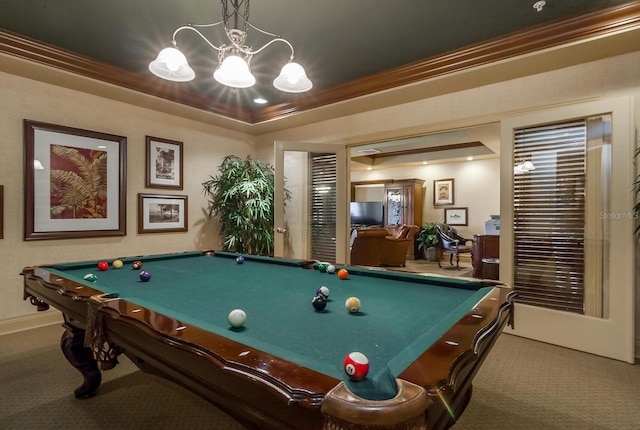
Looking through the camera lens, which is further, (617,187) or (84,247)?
(84,247)

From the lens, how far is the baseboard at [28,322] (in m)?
2.95

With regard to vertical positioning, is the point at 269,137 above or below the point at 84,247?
above

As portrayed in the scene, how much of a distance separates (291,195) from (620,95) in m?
3.57

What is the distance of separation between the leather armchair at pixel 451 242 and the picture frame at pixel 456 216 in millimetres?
420

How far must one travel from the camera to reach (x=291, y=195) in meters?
4.66

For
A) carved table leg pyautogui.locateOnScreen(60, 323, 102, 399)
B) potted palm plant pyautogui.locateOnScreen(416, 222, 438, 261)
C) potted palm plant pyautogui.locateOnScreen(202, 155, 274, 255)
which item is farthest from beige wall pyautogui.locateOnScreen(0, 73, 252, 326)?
potted palm plant pyautogui.locateOnScreen(416, 222, 438, 261)

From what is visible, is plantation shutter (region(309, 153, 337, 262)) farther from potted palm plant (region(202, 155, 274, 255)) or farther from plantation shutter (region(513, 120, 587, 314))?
plantation shutter (region(513, 120, 587, 314))

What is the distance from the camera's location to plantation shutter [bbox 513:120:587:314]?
2734mm

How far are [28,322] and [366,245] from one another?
186 inches

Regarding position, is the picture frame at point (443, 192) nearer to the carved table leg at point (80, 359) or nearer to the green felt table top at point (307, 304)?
the green felt table top at point (307, 304)

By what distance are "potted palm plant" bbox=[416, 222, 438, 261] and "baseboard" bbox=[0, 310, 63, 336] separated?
667 centimetres

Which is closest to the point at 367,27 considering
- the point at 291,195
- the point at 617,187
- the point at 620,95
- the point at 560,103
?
the point at 560,103

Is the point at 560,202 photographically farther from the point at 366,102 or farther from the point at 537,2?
the point at 366,102

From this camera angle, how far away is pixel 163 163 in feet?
13.3
